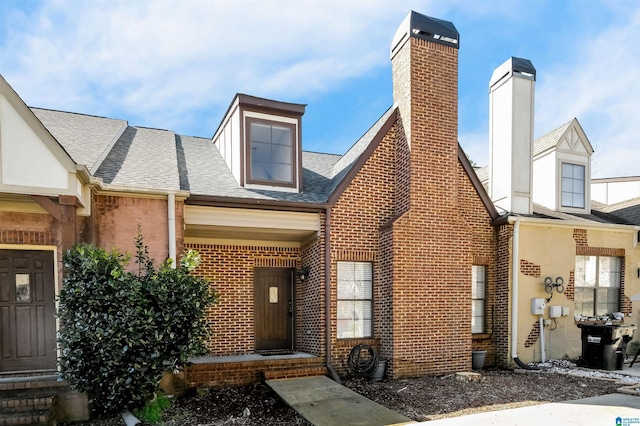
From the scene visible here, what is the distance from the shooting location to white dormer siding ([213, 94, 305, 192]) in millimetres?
8133

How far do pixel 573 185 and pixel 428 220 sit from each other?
5.77 metres

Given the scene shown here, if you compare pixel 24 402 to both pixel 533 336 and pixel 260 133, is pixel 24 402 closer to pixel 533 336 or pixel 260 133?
pixel 260 133

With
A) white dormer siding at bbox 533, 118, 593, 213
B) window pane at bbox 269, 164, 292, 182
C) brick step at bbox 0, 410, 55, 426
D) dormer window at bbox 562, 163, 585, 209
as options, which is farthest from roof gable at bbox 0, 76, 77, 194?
dormer window at bbox 562, 163, 585, 209

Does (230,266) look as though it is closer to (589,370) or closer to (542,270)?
(542,270)

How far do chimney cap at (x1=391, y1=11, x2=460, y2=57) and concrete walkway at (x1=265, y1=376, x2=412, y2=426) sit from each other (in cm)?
721

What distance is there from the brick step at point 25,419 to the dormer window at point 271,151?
518 centimetres

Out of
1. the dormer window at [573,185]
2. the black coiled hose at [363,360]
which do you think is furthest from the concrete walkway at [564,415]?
the dormer window at [573,185]

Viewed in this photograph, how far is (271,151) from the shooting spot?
8406 mm

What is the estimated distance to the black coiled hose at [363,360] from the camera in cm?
747

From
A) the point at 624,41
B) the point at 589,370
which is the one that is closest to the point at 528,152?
the point at 624,41

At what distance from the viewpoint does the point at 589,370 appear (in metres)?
8.24

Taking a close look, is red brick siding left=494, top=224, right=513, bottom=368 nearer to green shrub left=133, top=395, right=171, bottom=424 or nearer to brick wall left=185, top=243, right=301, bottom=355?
brick wall left=185, top=243, right=301, bottom=355

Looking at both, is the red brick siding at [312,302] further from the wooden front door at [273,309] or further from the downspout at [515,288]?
the downspout at [515,288]

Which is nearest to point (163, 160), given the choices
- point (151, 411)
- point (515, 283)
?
point (151, 411)
